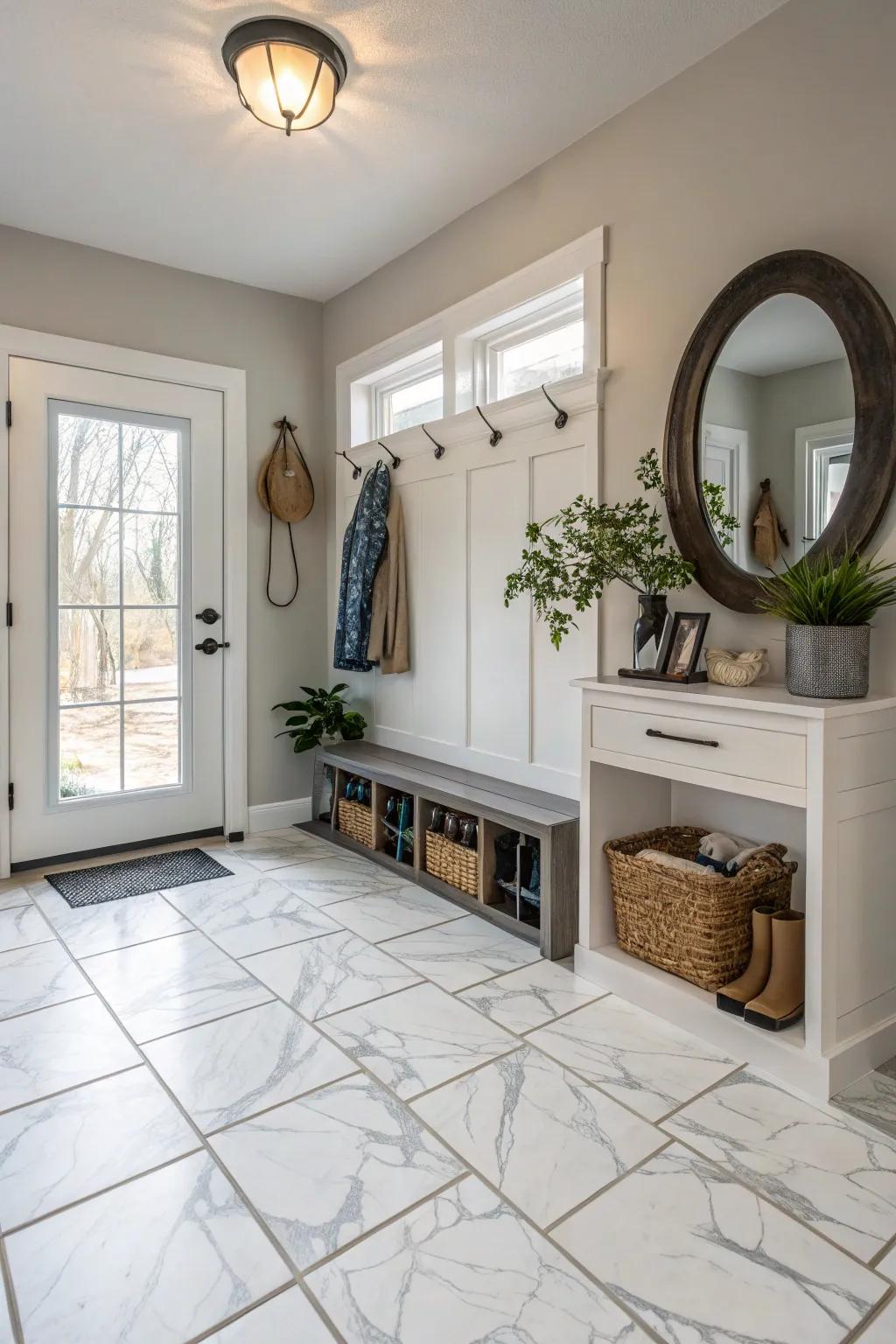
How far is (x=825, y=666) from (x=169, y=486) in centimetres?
285

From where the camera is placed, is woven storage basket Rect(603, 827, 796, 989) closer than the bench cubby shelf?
Yes

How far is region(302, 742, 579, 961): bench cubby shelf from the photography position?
2477 mm

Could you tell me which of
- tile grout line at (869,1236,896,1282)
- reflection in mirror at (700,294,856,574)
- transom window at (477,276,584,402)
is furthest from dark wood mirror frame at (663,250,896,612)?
tile grout line at (869,1236,896,1282)

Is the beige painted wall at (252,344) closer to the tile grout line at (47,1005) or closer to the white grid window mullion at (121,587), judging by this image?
the white grid window mullion at (121,587)

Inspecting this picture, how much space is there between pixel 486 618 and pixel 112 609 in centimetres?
160

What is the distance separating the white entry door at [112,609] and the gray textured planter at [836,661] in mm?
2688

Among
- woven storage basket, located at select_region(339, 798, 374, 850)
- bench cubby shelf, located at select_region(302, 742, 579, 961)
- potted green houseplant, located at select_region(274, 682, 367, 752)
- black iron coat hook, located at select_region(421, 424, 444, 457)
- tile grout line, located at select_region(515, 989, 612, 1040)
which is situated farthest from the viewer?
potted green houseplant, located at select_region(274, 682, 367, 752)

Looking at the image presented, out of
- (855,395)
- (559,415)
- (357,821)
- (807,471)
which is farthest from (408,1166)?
(559,415)

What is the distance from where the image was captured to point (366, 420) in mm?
3932

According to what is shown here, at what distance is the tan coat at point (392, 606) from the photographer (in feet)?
11.6

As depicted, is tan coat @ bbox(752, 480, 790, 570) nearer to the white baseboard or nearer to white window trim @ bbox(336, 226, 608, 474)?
white window trim @ bbox(336, 226, 608, 474)

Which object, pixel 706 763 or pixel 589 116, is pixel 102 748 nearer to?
pixel 706 763

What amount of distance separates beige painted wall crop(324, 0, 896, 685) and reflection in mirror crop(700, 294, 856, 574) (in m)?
0.16

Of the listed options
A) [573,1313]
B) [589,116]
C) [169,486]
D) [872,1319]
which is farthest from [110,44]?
[872,1319]
